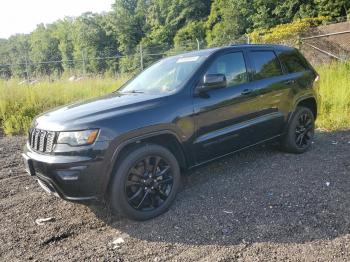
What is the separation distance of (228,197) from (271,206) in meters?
0.50

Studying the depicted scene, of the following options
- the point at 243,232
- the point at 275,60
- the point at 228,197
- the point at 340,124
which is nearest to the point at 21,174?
the point at 228,197

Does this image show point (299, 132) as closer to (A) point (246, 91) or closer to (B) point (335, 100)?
(A) point (246, 91)

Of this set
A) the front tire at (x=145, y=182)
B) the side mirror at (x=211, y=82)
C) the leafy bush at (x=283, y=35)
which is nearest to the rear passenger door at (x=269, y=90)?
the side mirror at (x=211, y=82)

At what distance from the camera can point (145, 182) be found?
3.60 metres

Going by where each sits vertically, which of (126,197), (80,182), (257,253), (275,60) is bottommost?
(257,253)

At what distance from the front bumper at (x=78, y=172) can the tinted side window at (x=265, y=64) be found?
2.50 metres

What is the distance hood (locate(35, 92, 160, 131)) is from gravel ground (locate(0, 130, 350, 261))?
1.08m

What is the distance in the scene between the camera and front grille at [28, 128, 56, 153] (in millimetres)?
3338

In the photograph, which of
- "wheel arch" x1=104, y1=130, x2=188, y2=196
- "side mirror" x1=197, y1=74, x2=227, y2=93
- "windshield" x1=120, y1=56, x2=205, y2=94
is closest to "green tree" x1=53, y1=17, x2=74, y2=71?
"windshield" x1=120, y1=56, x2=205, y2=94

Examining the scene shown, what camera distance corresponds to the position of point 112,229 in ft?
11.6

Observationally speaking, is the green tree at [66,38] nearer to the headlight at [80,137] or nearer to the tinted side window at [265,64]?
the tinted side window at [265,64]

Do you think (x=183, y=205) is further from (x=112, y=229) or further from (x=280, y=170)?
(x=280, y=170)

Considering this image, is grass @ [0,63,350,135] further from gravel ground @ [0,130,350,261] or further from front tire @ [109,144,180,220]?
front tire @ [109,144,180,220]

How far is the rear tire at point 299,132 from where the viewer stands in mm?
5223
